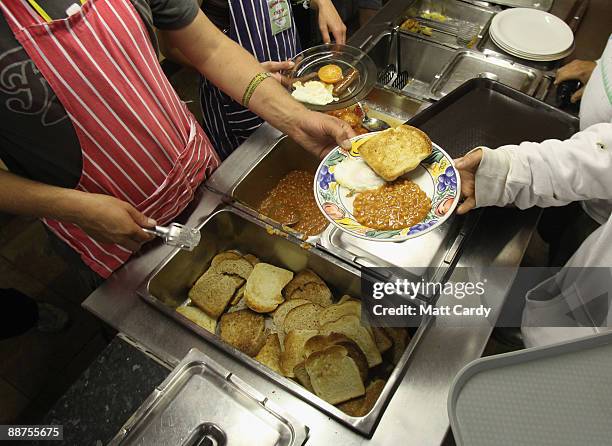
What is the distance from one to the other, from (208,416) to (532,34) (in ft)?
7.43

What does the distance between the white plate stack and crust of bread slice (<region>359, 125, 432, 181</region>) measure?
1092 millimetres

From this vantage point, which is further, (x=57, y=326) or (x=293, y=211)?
(x=57, y=326)

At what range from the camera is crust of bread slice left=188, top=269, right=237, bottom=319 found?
1.50m

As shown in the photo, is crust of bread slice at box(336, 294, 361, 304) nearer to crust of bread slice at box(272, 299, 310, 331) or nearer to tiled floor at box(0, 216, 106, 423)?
crust of bread slice at box(272, 299, 310, 331)

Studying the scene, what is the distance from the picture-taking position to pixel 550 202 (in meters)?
1.34

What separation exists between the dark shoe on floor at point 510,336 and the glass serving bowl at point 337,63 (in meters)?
1.29

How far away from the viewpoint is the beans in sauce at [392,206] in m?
1.30

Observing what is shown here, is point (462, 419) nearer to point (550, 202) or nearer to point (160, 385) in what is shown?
point (160, 385)

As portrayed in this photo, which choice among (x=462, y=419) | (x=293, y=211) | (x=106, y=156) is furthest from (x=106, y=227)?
(x=462, y=419)

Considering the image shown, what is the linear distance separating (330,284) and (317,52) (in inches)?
45.4

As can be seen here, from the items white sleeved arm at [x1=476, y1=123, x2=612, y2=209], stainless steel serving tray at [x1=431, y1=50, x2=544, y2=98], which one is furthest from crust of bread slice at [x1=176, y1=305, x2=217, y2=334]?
stainless steel serving tray at [x1=431, y1=50, x2=544, y2=98]

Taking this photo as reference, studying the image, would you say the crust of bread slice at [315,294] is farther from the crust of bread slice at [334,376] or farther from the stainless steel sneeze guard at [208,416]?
the stainless steel sneeze guard at [208,416]


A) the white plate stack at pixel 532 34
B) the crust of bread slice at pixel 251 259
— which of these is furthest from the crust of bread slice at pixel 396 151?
the white plate stack at pixel 532 34

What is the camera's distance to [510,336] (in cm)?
206
